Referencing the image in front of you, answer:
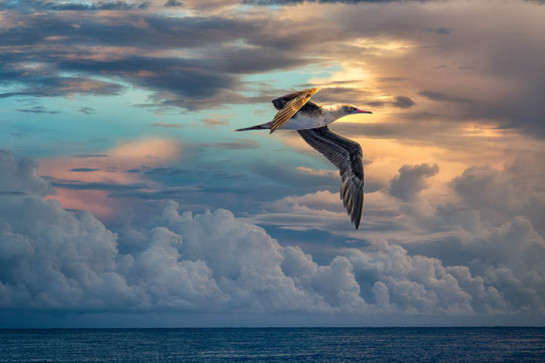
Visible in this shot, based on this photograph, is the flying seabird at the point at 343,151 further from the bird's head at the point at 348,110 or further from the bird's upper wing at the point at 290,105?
the bird's upper wing at the point at 290,105

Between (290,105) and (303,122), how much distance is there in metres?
2.26

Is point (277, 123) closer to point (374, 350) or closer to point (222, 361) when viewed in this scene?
point (222, 361)

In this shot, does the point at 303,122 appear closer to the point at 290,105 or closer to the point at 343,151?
the point at 290,105

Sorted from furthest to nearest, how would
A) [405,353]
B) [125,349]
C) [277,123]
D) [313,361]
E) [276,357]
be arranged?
[125,349], [405,353], [276,357], [313,361], [277,123]

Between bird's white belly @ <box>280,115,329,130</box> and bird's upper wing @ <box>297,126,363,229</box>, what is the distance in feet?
7.13

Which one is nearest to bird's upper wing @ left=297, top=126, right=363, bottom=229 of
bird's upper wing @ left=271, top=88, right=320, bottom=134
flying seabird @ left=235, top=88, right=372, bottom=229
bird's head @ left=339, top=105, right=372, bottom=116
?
flying seabird @ left=235, top=88, right=372, bottom=229

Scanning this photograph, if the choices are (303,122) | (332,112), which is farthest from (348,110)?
(303,122)

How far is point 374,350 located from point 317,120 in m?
120

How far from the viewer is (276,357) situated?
381 feet

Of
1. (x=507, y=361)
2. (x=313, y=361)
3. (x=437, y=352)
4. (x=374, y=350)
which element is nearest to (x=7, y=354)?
(x=313, y=361)

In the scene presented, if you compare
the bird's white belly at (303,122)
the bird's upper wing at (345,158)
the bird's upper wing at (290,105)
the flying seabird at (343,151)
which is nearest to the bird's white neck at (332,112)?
the flying seabird at (343,151)

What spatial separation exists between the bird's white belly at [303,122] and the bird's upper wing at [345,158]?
7.13 feet

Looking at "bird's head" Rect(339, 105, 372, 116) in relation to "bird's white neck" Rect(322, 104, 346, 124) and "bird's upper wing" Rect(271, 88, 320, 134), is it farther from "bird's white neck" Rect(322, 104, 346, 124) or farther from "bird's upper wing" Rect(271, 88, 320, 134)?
"bird's upper wing" Rect(271, 88, 320, 134)

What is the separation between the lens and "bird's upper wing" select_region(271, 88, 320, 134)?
51.3 feet
